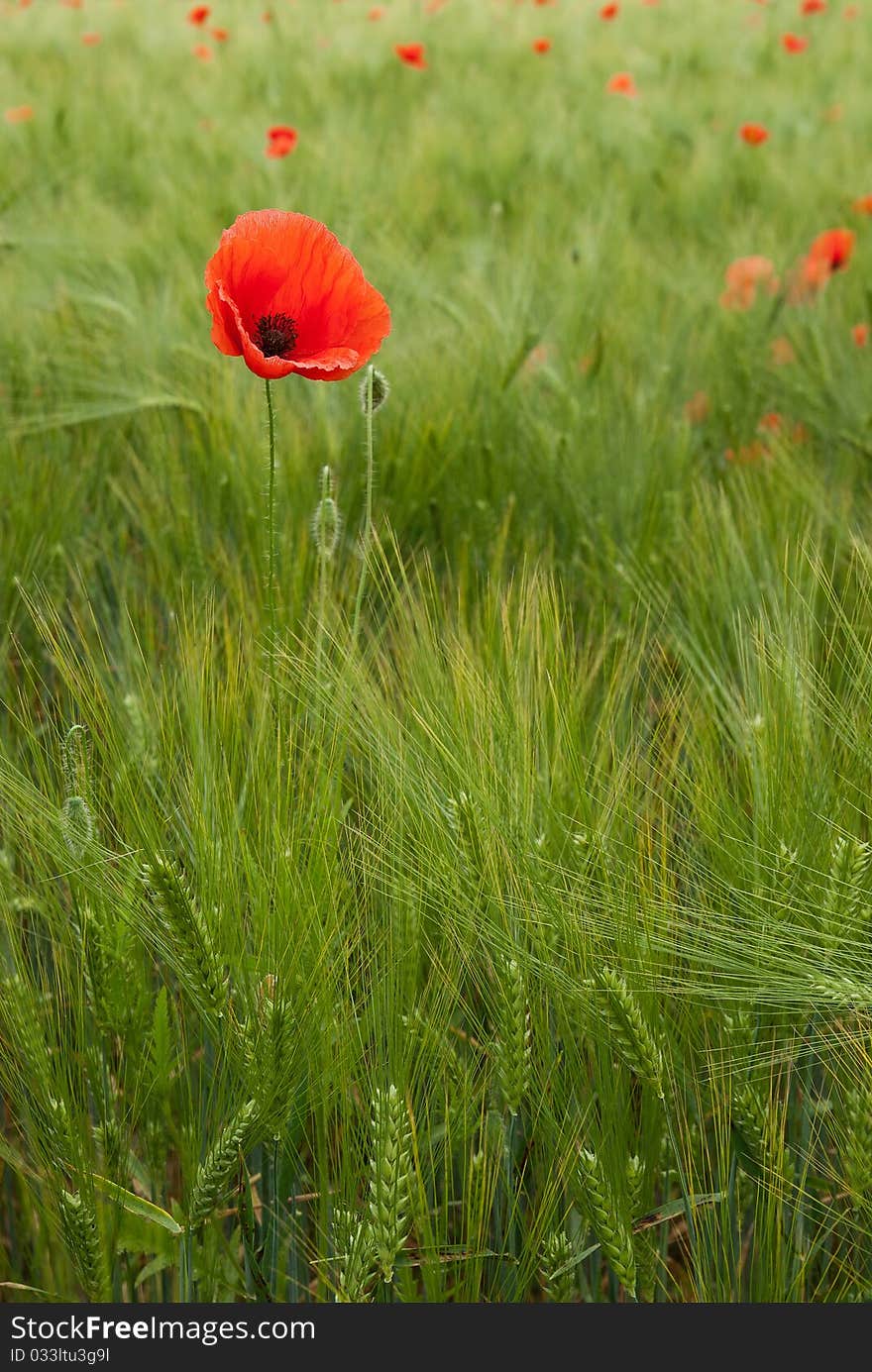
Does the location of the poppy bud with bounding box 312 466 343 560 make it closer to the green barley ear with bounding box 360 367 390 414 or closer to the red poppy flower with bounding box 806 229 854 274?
the green barley ear with bounding box 360 367 390 414

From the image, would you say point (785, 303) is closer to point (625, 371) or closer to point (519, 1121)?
point (625, 371)

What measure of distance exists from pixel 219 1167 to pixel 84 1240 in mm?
69

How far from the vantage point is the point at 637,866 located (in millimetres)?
648

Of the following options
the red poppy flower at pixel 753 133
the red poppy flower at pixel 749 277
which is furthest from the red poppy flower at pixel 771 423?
the red poppy flower at pixel 753 133

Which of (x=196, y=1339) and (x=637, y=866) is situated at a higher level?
(x=637, y=866)

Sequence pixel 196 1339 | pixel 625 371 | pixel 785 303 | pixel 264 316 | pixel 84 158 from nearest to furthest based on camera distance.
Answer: pixel 196 1339
pixel 264 316
pixel 625 371
pixel 785 303
pixel 84 158

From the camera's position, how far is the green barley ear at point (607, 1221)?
563mm

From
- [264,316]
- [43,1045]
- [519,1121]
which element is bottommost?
[519,1121]

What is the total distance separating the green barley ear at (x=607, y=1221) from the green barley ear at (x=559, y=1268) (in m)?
0.02

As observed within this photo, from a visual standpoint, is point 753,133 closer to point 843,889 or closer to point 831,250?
point 831,250

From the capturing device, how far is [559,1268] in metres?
0.57

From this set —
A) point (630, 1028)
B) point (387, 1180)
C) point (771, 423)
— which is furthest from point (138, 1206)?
point (771, 423)

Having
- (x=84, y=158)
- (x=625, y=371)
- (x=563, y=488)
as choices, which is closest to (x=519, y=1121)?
(x=563, y=488)

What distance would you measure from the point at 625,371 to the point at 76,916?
93 centimetres
